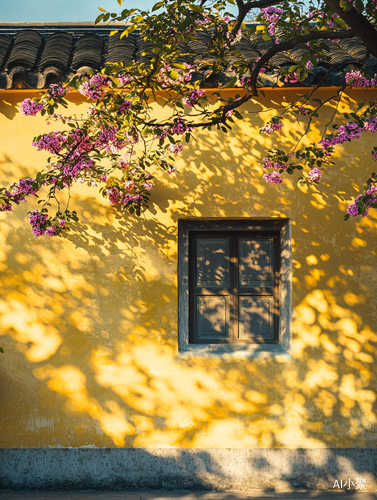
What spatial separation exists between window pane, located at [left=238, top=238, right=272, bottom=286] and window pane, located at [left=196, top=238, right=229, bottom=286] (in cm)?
16

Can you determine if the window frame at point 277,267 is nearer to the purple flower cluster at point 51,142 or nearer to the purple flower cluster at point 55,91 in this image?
the purple flower cluster at point 51,142

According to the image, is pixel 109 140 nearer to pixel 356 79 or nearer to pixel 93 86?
pixel 93 86

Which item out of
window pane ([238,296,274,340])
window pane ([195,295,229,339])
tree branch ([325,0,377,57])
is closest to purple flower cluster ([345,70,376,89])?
tree branch ([325,0,377,57])

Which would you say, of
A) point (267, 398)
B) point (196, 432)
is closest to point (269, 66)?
point (267, 398)

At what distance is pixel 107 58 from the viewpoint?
439 centimetres

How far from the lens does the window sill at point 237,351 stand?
4.29 meters

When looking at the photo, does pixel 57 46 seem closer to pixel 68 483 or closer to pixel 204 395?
pixel 204 395

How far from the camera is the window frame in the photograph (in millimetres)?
4379

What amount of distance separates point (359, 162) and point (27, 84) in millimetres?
3480

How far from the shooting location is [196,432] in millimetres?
4219

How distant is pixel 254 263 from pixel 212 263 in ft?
1.50

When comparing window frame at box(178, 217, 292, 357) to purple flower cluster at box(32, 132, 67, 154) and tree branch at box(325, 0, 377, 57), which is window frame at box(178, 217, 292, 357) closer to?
purple flower cluster at box(32, 132, 67, 154)

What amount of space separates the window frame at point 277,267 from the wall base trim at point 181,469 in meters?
0.99

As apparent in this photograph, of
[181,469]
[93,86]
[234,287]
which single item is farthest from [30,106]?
[181,469]
